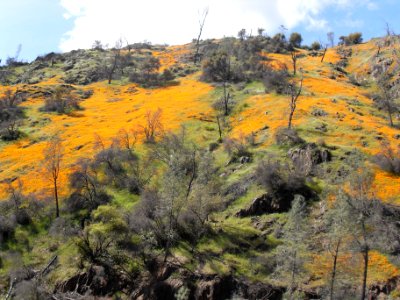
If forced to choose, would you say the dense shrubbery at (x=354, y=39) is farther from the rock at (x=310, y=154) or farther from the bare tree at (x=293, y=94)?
the rock at (x=310, y=154)

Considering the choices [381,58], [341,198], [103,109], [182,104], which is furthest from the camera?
[381,58]

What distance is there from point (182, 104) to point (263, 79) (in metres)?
20.7

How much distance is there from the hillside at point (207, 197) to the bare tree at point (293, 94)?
154 cm

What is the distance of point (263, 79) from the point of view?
10094 centimetres

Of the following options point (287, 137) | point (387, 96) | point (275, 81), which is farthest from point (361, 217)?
point (275, 81)

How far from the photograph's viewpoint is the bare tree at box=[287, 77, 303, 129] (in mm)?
69438

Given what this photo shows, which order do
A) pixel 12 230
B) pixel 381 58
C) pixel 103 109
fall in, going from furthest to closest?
pixel 381 58 < pixel 103 109 < pixel 12 230

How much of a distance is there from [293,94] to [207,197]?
38.7 meters

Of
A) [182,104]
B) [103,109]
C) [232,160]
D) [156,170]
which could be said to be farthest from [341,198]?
[103,109]

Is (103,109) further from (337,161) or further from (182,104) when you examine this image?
(337,161)

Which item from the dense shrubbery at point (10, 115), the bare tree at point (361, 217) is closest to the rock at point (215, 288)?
the bare tree at point (361, 217)

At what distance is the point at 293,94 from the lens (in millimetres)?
81188

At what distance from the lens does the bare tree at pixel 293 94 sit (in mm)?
69438

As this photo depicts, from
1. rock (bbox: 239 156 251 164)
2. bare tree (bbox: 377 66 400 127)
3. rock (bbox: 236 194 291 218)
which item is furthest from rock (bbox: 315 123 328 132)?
rock (bbox: 236 194 291 218)
